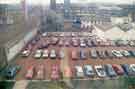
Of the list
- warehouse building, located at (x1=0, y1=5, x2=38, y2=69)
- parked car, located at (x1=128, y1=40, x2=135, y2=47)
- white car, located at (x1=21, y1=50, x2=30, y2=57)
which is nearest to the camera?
warehouse building, located at (x1=0, y1=5, x2=38, y2=69)

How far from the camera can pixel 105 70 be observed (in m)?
2.39

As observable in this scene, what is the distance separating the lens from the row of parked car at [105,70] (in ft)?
7.56

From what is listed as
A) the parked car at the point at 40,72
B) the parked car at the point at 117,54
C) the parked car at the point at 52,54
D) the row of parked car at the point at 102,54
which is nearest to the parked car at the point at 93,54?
the row of parked car at the point at 102,54

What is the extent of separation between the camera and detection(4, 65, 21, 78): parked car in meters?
2.15

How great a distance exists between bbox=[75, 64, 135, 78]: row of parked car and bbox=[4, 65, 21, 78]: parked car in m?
0.80

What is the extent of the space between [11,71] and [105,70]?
4.16ft

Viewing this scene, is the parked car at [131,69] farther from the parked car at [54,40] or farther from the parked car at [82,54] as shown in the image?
the parked car at [54,40]

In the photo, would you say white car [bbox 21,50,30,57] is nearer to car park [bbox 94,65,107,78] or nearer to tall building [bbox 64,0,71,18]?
tall building [bbox 64,0,71,18]

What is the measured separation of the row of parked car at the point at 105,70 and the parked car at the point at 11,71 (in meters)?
0.80

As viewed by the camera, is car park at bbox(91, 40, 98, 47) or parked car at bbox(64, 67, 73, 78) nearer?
parked car at bbox(64, 67, 73, 78)

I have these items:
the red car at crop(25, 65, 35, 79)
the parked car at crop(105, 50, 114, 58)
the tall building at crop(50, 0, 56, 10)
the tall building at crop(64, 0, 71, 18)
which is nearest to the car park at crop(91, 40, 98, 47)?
the parked car at crop(105, 50, 114, 58)

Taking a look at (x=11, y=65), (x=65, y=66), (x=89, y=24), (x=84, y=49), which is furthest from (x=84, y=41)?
(x=11, y=65)

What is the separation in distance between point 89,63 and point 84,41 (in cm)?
36

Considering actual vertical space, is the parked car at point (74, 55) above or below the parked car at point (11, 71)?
above
